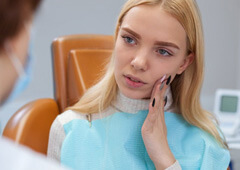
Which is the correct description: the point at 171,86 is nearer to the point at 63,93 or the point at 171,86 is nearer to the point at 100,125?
the point at 100,125

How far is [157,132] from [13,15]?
80 cm

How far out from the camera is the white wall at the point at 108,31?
9.54 ft

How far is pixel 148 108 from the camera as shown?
1.29m

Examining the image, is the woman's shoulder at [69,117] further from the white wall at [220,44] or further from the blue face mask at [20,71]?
the white wall at [220,44]

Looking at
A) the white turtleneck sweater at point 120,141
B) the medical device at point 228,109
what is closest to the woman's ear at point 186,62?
the white turtleneck sweater at point 120,141

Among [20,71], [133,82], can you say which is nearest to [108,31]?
[133,82]

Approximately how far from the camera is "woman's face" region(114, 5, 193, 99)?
1.11 metres

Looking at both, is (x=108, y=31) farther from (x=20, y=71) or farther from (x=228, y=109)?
(x=20, y=71)

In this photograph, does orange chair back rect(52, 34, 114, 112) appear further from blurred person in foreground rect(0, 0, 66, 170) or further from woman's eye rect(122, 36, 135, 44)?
blurred person in foreground rect(0, 0, 66, 170)

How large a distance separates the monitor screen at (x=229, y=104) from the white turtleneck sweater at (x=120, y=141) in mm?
1058

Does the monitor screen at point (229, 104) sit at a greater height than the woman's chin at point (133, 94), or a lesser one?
lesser

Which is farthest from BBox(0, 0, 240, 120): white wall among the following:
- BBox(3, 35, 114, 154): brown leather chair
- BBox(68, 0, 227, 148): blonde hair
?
BBox(68, 0, 227, 148): blonde hair

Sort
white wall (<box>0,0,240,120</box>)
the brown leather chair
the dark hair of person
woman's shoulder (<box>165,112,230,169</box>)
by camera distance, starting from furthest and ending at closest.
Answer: white wall (<box>0,0,240,120</box>) → the brown leather chair → woman's shoulder (<box>165,112,230,169</box>) → the dark hair of person

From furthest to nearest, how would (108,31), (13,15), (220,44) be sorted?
(220,44), (108,31), (13,15)
